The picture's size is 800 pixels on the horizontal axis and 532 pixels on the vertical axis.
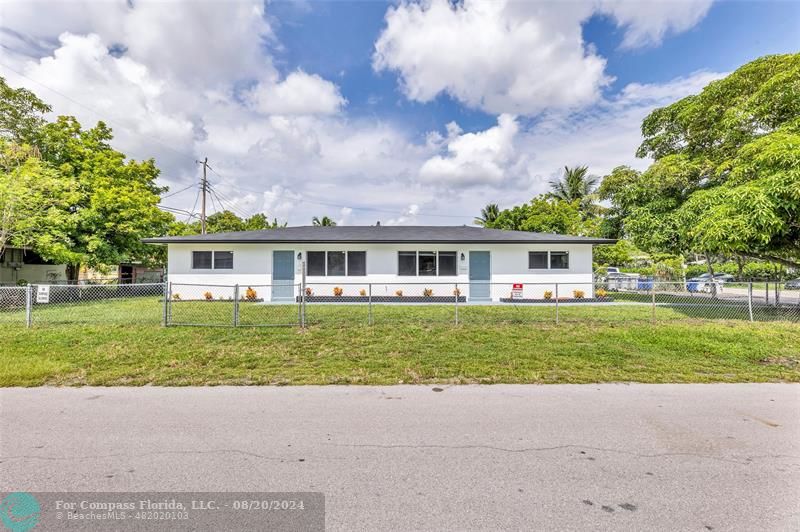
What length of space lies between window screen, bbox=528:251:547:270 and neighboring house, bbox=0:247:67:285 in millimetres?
22807

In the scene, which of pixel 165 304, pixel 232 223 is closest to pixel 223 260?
pixel 165 304

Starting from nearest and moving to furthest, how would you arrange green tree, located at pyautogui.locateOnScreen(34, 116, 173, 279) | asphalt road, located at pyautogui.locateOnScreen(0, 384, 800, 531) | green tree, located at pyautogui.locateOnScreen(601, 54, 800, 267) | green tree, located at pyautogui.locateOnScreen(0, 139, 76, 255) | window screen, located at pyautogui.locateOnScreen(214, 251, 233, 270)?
asphalt road, located at pyautogui.locateOnScreen(0, 384, 800, 531)
green tree, located at pyautogui.locateOnScreen(601, 54, 800, 267)
green tree, located at pyautogui.locateOnScreen(0, 139, 76, 255)
window screen, located at pyautogui.locateOnScreen(214, 251, 233, 270)
green tree, located at pyautogui.locateOnScreen(34, 116, 173, 279)

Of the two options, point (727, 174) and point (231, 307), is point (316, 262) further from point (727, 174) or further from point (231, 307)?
point (727, 174)

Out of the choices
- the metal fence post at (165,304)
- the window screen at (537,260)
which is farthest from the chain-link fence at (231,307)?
the window screen at (537,260)

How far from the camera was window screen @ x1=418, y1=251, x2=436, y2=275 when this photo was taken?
16.0 meters

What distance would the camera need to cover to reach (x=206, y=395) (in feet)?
15.6

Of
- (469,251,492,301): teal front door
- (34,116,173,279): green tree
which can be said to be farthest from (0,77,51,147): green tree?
(469,251,492,301): teal front door

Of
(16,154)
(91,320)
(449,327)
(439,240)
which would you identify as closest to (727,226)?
(449,327)

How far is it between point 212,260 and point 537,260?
13576 millimetres

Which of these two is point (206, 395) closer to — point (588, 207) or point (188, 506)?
point (188, 506)

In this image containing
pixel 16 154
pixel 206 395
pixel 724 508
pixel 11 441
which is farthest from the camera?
pixel 16 154

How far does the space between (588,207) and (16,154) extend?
35.6m

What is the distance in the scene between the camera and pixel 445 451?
3.26 m

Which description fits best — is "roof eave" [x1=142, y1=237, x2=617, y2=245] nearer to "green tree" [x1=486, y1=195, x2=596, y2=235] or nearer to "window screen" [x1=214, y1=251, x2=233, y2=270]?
"window screen" [x1=214, y1=251, x2=233, y2=270]
